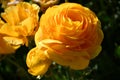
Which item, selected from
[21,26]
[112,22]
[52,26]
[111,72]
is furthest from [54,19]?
[112,22]

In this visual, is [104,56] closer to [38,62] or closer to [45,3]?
[45,3]

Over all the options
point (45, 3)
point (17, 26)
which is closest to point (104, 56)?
point (45, 3)

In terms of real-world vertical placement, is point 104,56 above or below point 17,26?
below

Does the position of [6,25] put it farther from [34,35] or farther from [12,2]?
[12,2]

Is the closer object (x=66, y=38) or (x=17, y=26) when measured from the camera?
(x=66, y=38)

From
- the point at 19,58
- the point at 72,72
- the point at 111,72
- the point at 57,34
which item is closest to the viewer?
the point at 57,34

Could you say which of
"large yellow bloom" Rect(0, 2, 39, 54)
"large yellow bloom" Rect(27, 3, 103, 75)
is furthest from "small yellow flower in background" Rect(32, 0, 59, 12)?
"large yellow bloom" Rect(27, 3, 103, 75)
